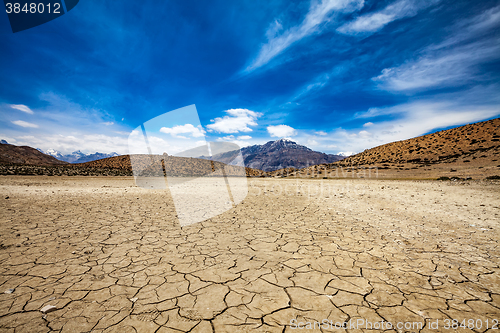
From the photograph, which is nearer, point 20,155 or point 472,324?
point 472,324

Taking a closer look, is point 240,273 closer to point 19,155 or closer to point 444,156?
point 444,156

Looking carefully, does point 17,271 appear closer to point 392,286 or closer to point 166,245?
point 166,245

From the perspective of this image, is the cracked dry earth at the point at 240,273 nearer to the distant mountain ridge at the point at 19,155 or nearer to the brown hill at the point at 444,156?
the brown hill at the point at 444,156

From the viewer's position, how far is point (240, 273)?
2.73m

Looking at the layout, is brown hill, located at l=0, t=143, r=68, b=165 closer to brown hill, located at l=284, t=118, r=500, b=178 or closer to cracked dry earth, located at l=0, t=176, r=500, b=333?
cracked dry earth, located at l=0, t=176, r=500, b=333

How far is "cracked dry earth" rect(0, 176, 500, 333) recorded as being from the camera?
6.27ft

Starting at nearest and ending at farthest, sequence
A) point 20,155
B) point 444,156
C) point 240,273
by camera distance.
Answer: point 240,273
point 444,156
point 20,155

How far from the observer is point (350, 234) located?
4254 millimetres

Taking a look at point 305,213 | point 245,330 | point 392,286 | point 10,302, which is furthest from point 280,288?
point 305,213

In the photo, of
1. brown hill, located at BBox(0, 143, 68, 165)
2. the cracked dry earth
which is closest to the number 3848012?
the cracked dry earth

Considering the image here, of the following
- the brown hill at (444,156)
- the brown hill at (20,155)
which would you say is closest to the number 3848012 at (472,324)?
the brown hill at (444,156)

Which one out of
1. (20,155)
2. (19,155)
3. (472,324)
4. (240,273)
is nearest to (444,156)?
(472,324)

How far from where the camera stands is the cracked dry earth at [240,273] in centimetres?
191

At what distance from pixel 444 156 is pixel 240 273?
28803 millimetres
